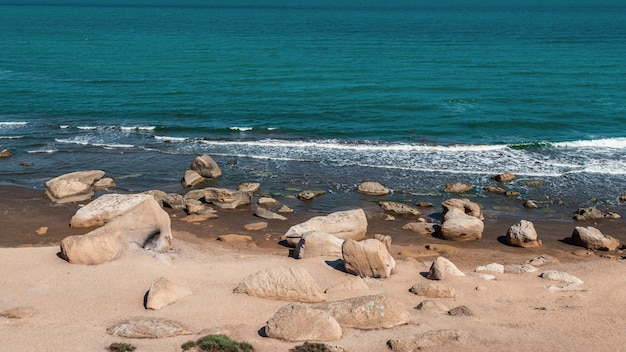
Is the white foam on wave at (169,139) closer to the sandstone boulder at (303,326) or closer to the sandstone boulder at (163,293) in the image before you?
the sandstone boulder at (163,293)

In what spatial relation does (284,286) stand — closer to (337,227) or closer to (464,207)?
(337,227)

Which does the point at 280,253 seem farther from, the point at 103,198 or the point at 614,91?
the point at 614,91

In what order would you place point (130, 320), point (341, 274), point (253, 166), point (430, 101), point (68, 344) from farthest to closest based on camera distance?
point (430, 101)
point (253, 166)
point (341, 274)
point (130, 320)
point (68, 344)

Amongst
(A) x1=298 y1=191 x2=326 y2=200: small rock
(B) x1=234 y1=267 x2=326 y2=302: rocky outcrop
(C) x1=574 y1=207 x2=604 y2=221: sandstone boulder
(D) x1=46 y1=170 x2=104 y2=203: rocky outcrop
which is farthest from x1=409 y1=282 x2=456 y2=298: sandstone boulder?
(D) x1=46 y1=170 x2=104 y2=203: rocky outcrop

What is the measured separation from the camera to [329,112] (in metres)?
48.9

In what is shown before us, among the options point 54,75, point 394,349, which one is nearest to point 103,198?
point 394,349

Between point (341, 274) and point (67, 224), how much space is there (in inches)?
467

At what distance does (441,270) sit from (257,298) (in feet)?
19.4

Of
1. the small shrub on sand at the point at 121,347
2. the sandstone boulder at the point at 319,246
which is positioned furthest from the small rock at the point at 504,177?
the small shrub on sand at the point at 121,347

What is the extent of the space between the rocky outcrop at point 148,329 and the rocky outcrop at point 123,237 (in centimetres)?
495

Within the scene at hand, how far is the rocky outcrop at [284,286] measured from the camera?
831 inches

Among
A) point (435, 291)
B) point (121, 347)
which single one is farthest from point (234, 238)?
point (121, 347)

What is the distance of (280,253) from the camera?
2666cm

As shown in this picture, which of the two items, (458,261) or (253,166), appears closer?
(458,261)
